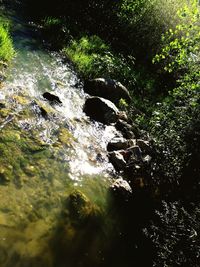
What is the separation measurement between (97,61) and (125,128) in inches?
137

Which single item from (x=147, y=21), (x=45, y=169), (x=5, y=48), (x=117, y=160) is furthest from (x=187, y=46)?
(x=147, y=21)

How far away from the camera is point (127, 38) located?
44.7 feet

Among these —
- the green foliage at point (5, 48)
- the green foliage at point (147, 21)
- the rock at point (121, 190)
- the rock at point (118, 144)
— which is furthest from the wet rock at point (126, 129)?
the green foliage at point (147, 21)

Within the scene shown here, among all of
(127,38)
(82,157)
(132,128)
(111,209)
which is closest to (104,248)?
(111,209)

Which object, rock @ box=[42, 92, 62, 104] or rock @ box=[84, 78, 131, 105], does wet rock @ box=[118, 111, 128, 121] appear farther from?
rock @ box=[42, 92, 62, 104]

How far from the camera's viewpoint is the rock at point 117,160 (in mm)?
7039

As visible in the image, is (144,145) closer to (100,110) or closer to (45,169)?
(100,110)

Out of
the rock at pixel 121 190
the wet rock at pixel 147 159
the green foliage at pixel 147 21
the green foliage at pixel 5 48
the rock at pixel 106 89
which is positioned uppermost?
the green foliage at pixel 147 21

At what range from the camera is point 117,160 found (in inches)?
280

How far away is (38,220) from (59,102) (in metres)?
4.13

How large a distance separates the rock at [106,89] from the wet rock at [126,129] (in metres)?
1.41

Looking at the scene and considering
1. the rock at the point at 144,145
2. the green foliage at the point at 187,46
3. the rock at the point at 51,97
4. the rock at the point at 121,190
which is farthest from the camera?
the rock at the point at 51,97

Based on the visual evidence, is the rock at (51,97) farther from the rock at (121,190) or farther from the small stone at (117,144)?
the rock at (121,190)

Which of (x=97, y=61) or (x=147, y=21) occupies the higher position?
(x=147, y=21)
